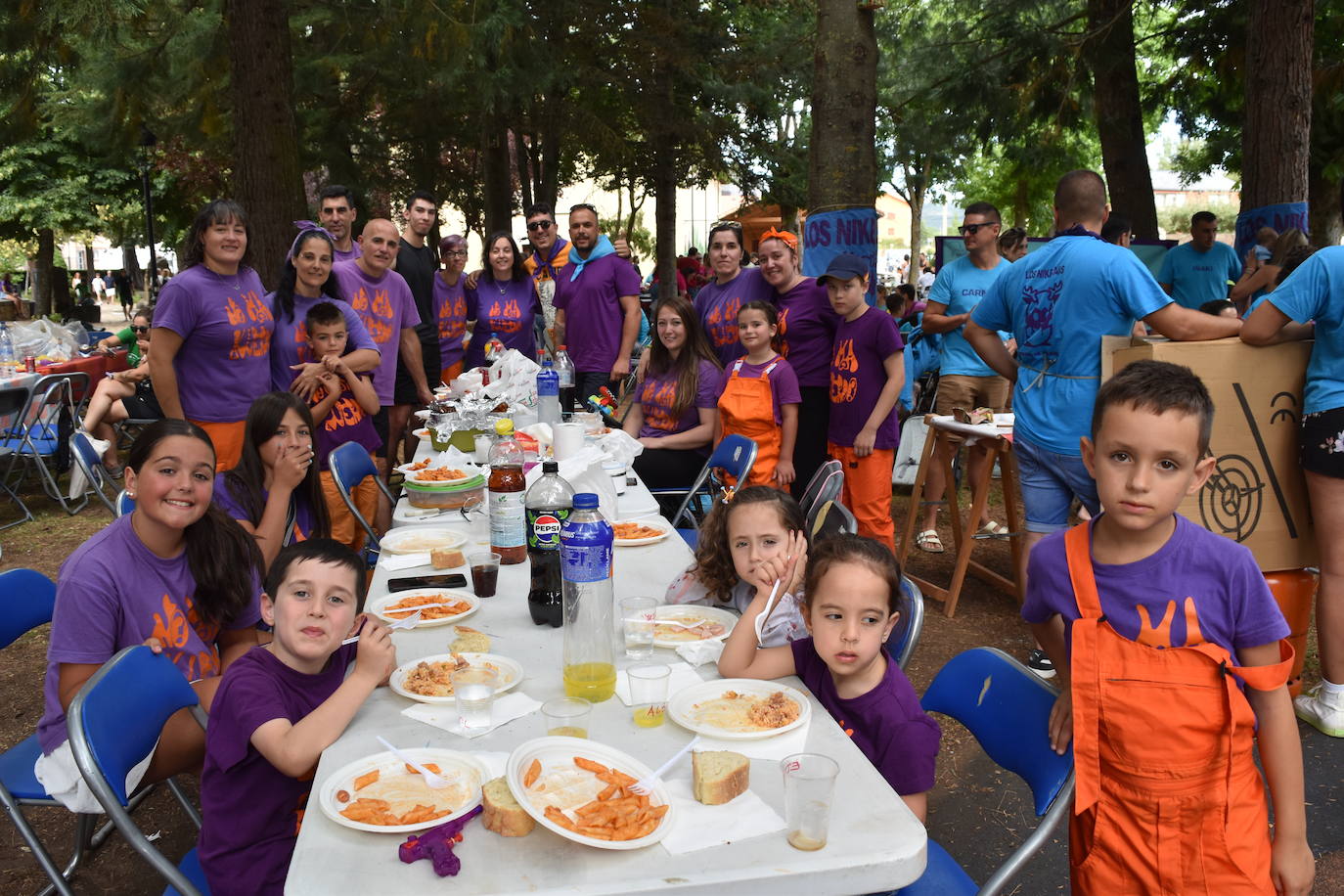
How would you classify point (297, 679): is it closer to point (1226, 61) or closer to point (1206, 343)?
point (1206, 343)

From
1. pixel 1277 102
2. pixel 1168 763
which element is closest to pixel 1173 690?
pixel 1168 763

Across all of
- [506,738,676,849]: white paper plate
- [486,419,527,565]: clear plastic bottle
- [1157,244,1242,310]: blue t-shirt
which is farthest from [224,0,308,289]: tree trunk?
[1157,244,1242,310]: blue t-shirt

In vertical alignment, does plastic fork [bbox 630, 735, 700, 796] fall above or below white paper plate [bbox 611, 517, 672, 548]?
below

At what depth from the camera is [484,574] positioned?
8.71 feet

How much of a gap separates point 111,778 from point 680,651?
4.13 ft

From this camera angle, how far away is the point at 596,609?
2104mm

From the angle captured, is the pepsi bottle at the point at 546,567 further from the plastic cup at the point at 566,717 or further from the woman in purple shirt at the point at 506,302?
the woman in purple shirt at the point at 506,302

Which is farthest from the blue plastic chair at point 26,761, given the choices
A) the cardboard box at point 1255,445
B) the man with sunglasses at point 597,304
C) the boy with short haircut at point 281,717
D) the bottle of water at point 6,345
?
the bottle of water at point 6,345

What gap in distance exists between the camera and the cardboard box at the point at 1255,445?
3600 millimetres

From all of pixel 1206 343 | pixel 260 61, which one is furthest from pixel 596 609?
pixel 260 61

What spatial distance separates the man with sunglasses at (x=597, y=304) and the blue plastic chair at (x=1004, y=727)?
4984 mm

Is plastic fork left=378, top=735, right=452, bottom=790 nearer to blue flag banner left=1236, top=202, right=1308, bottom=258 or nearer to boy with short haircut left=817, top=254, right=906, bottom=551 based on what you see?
boy with short haircut left=817, top=254, right=906, bottom=551

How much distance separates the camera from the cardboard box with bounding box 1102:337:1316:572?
3.60 m

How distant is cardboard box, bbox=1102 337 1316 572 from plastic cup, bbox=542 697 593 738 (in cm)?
281
